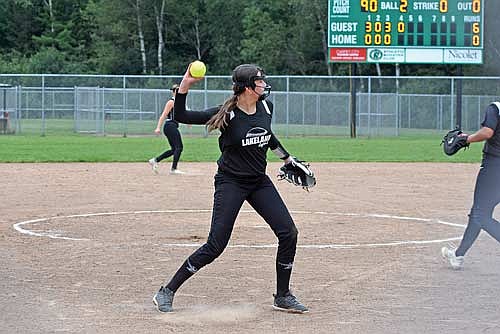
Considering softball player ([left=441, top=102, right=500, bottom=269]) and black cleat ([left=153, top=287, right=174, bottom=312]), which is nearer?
black cleat ([left=153, top=287, right=174, bottom=312])

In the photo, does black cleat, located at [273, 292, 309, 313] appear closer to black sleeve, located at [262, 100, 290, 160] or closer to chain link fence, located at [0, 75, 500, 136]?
black sleeve, located at [262, 100, 290, 160]

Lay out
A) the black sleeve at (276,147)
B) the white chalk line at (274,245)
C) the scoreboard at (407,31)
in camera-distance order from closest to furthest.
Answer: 1. the black sleeve at (276,147)
2. the white chalk line at (274,245)
3. the scoreboard at (407,31)

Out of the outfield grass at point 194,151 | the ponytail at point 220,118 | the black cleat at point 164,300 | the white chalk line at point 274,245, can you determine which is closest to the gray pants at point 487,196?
the white chalk line at point 274,245

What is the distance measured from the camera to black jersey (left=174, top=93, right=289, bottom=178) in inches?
293

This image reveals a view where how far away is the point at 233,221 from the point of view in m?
7.59

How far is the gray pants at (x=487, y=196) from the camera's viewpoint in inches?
354

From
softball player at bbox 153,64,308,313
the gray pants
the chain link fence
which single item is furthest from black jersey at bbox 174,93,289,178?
the chain link fence

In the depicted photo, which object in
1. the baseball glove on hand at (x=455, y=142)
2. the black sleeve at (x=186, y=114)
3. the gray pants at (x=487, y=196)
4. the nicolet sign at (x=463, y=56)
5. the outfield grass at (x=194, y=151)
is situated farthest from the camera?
the nicolet sign at (x=463, y=56)

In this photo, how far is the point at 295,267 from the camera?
377 inches

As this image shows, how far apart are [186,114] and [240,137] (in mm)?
459

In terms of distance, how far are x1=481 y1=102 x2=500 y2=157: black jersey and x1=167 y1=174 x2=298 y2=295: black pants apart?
242 centimetres

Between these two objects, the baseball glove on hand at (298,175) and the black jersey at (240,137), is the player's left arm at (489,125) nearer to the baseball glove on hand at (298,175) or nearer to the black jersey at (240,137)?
the baseball glove on hand at (298,175)

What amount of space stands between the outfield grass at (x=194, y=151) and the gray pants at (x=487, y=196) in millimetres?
16457

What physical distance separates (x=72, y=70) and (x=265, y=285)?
55683mm
